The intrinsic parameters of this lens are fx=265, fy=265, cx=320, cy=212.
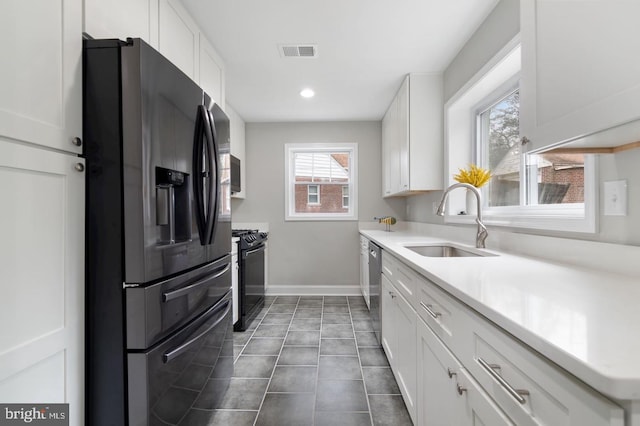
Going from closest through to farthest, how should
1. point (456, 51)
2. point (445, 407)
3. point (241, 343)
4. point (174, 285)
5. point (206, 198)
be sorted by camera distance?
point (445, 407) < point (174, 285) < point (206, 198) < point (456, 51) < point (241, 343)

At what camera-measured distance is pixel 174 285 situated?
44.4 inches

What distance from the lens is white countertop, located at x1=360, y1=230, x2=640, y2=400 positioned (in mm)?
401

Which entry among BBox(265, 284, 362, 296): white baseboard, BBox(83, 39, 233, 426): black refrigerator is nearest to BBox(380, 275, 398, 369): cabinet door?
BBox(83, 39, 233, 426): black refrigerator

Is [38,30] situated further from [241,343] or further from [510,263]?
[241,343]

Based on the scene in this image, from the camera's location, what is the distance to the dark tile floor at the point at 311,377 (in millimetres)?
1550

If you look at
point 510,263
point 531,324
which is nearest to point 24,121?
point 531,324

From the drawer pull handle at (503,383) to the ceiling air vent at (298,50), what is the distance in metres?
2.30

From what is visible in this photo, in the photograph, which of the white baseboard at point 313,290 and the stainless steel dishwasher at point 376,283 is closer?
the stainless steel dishwasher at point 376,283

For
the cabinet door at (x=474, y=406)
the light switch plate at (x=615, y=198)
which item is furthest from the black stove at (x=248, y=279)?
the light switch plate at (x=615, y=198)

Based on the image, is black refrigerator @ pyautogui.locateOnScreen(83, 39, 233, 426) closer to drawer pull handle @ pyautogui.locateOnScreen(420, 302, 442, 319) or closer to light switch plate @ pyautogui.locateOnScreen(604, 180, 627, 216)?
drawer pull handle @ pyautogui.locateOnScreen(420, 302, 442, 319)

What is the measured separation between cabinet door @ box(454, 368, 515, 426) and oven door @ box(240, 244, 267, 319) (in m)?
2.19

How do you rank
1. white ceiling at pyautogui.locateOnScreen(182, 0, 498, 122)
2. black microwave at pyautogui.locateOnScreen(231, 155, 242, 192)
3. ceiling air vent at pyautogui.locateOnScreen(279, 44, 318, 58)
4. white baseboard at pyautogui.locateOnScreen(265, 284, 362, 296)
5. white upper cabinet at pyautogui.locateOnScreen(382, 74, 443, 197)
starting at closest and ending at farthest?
white ceiling at pyautogui.locateOnScreen(182, 0, 498, 122), ceiling air vent at pyautogui.locateOnScreen(279, 44, 318, 58), white upper cabinet at pyautogui.locateOnScreen(382, 74, 443, 197), black microwave at pyautogui.locateOnScreen(231, 155, 242, 192), white baseboard at pyautogui.locateOnScreen(265, 284, 362, 296)

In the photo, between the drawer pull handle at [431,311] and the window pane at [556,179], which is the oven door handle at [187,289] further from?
the window pane at [556,179]

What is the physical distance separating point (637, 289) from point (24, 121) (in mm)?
1863
